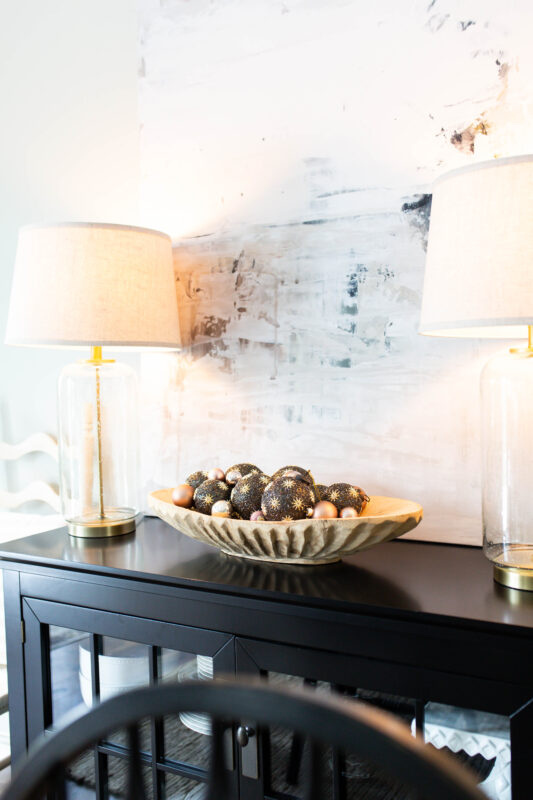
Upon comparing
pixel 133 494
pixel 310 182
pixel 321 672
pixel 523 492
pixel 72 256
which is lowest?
pixel 321 672

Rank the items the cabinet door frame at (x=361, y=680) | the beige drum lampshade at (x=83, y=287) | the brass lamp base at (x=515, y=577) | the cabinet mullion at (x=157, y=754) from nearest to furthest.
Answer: the cabinet door frame at (x=361, y=680) → the brass lamp base at (x=515, y=577) → the cabinet mullion at (x=157, y=754) → the beige drum lampshade at (x=83, y=287)

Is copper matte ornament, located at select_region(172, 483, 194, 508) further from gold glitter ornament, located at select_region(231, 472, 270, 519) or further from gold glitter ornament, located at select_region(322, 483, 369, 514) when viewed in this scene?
gold glitter ornament, located at select_region(322, 483, 369, 514)

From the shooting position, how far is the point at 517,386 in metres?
1.06

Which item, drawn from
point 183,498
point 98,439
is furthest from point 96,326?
point 183,498

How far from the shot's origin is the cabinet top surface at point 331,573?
3.11ft

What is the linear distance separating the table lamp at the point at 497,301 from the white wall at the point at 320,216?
0.68 ft

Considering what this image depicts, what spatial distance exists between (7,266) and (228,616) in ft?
4.62

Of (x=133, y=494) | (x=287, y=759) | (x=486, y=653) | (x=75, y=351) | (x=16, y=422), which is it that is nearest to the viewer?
(x=486, y=653)

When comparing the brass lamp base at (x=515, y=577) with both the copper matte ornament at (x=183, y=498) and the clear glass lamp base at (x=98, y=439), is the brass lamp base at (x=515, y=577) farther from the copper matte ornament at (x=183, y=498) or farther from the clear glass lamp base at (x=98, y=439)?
the clear glass lamp base at (x=98, y=439)

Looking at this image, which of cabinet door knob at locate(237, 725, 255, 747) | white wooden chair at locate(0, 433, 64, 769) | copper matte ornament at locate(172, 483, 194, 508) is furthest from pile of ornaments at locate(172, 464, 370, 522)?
white wooden chair at locate(0, 433, 64, 769)

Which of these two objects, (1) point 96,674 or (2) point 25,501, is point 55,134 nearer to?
(2) point 25,501

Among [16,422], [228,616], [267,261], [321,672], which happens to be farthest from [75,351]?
[321,672]

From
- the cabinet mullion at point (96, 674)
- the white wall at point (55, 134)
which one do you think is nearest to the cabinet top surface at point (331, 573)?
the cabinet mullion at point (96, 674)

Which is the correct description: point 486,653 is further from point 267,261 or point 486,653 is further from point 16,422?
point 16,422
